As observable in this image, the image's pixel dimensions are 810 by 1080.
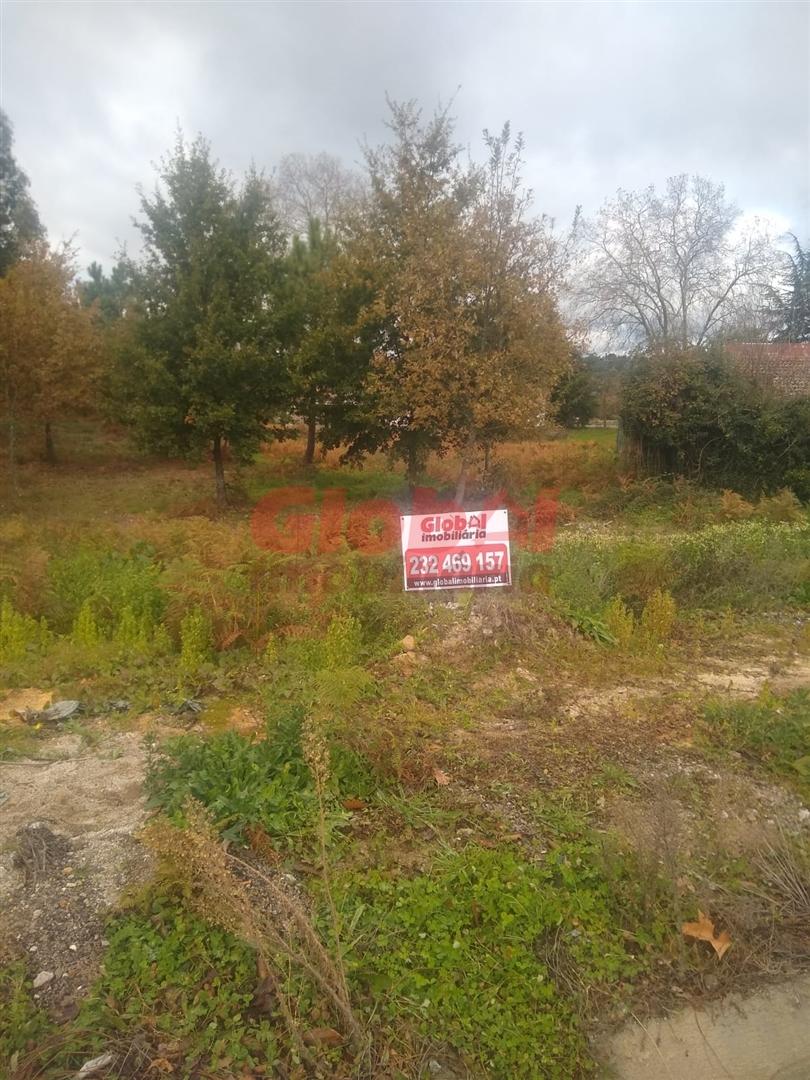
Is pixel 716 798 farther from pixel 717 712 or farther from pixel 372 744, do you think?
pixel 372 744

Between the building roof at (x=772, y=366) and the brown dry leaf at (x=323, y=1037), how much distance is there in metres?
16.4

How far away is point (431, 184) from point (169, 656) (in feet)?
33.1

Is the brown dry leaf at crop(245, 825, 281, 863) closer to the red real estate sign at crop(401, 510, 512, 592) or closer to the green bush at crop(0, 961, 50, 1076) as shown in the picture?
the green bush at crop(0, 961, 50, 1076)

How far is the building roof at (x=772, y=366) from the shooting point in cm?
1623

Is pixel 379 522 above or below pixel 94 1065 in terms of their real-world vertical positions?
above

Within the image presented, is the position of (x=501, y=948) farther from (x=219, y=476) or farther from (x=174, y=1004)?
(x=219, y=476)

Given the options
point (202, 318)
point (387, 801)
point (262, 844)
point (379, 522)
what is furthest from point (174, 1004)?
point (202, 318)

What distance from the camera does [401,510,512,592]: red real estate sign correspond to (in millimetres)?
6973

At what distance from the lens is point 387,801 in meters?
4.19

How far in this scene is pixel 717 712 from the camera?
521 cm

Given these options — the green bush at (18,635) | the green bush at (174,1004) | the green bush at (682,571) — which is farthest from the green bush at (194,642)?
the green bush at (682,571)

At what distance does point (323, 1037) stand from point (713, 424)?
1584 cm

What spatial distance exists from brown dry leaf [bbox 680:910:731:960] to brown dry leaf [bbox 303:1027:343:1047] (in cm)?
149

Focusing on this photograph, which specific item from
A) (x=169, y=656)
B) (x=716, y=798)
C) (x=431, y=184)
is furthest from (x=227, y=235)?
(x=716, y=798)
